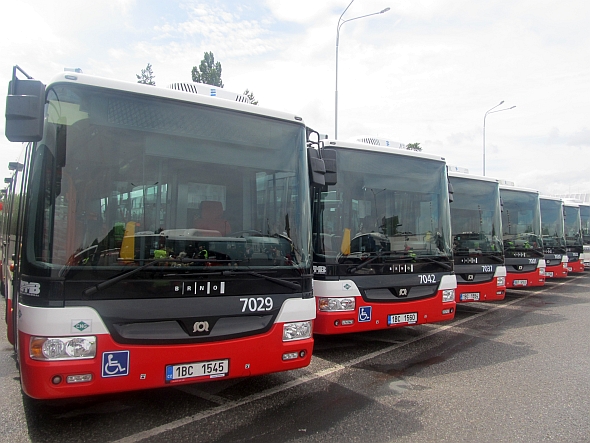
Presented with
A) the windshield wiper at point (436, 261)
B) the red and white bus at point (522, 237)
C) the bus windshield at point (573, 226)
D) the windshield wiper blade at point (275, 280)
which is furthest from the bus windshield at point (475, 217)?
the bus windshield at point (573, 226)

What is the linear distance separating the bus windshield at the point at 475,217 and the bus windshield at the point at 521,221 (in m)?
1.67

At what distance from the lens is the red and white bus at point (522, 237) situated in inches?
452

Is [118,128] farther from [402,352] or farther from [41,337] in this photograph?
[402,352]

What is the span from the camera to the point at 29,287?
11.6 feet

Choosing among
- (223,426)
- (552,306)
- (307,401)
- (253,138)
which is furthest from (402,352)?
(552,306)

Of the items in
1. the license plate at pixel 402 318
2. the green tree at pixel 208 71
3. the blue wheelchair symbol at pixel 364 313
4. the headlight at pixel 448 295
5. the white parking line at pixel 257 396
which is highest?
the green tree at pixel 208 71

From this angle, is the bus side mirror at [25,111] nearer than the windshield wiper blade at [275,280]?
Yes

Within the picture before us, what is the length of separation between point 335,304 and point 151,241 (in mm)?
2877

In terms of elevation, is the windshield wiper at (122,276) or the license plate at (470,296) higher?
the windshield wiper at (122,276)

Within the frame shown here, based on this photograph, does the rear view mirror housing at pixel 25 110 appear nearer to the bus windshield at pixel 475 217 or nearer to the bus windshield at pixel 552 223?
the bus windshield at pixel 475 217

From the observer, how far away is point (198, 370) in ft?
12.6

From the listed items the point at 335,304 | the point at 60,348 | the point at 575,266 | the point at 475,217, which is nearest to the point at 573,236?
the point at 575,266

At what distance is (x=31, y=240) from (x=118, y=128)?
107 centimetres

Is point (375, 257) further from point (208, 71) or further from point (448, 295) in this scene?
point (208, 71)
